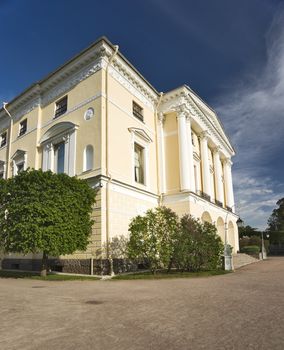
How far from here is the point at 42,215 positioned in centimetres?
1368

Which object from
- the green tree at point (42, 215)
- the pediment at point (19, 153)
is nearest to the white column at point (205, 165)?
the green tree at point (42, 215)

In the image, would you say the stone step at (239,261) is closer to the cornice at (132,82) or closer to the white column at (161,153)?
the white column at (161,153)

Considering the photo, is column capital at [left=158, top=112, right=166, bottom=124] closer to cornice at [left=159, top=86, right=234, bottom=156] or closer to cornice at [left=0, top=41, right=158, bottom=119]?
cornice at [left=159, top=86, right=234, bottom=156]

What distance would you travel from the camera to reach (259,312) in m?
6.28

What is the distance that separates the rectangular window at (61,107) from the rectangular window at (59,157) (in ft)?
7.17

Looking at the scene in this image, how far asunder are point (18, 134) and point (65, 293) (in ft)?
61.7

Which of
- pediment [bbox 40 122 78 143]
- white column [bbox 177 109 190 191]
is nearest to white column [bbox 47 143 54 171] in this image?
pediment [bbox 40 122 78 143]

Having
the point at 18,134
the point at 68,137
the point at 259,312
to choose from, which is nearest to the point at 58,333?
the point at 259,312

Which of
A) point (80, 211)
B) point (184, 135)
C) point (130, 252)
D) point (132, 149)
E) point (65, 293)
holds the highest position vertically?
point (184, 135)

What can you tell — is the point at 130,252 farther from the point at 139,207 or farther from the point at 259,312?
the point at 259,312

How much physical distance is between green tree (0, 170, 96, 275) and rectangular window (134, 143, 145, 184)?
596cm

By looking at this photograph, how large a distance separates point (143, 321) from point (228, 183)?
3050 centimetres

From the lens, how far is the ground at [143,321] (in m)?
4.39

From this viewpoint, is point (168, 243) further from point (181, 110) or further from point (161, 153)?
point (181, 110)
